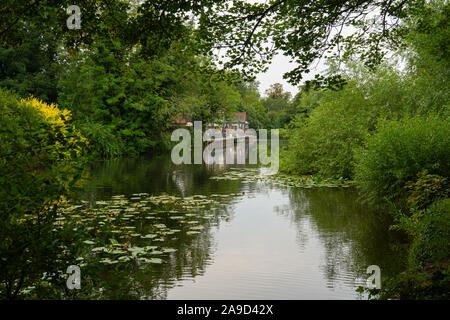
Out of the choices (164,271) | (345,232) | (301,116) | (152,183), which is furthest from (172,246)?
(301,116)

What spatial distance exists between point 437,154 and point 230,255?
522 centimetres

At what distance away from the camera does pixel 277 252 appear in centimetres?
796

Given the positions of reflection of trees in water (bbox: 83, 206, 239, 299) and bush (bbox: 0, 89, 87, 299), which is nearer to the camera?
bush (bbox: 0, 89, 87, 299)

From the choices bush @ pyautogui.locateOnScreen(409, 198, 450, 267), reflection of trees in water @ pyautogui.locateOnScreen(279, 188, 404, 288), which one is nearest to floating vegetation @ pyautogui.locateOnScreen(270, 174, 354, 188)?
reflection of trees in water @ pyautogui.locateOnScreen(279, 188, 404, 288)

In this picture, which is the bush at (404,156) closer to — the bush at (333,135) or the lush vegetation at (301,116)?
the lush vegetation at (301,116)

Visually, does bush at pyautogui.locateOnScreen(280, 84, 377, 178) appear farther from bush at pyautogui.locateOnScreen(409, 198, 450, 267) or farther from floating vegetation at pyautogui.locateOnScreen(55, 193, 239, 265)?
bush at pyautogui.locateOnScreen(409, 198, 450, 267)

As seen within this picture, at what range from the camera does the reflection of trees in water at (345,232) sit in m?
6.93

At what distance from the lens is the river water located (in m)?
6.04

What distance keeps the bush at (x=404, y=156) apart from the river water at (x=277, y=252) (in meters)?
0.87

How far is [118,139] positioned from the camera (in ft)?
108

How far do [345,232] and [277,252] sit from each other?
82.0 inches

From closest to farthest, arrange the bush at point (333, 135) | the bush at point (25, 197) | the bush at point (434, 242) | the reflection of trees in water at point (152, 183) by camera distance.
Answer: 1. the bush at point (25, 197)
2. the bush at point (434, 242)
3. the reflection of trees in water at point (152, 183)
4. the bush at point (333, 135)

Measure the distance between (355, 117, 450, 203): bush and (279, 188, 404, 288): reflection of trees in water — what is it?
813 mm

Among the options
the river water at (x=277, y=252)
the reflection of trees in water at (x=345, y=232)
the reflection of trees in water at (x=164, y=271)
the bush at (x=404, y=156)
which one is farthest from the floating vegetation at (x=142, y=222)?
the bush at (x=404, y=156)
